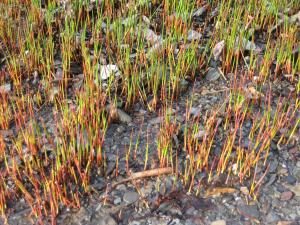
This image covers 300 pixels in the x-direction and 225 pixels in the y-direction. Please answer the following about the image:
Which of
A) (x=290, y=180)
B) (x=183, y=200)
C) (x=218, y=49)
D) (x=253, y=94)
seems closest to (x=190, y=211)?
(x=183, y=200)

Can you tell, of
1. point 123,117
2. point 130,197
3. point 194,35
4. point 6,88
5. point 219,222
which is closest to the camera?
point 219,222

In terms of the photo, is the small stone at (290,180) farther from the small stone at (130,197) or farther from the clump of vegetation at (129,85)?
the small stone at (130,197)

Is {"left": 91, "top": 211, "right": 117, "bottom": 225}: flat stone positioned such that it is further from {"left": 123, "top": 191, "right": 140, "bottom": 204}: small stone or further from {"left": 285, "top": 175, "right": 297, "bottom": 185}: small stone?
Answer: {"left": 285, "top": 175, "right": 297, "bottom": 185}: small stone

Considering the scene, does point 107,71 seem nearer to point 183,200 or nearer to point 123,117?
point 123,117

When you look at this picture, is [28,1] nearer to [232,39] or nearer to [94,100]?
[94,100]

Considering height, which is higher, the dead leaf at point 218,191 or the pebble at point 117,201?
the dead leaf at point 218,191

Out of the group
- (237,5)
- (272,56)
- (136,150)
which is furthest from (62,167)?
(237,5)

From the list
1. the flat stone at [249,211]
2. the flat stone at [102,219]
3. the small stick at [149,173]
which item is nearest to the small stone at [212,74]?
the small stick at [149,173]
